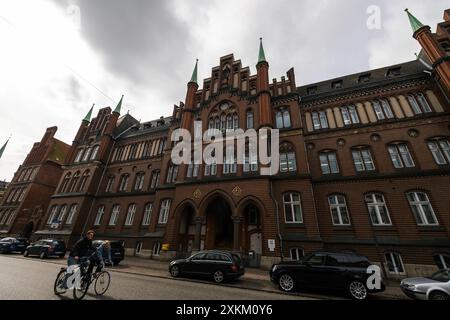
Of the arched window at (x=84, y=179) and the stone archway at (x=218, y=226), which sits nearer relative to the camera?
the stone archway at (x=218, y=226)

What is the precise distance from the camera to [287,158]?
17.8 meters

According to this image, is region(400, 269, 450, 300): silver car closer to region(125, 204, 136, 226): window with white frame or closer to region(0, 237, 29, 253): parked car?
region(125, 204, 136, 226): window with white frame

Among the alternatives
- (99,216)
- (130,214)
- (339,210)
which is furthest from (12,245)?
(339,210)

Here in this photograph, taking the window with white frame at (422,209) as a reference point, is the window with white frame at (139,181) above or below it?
above

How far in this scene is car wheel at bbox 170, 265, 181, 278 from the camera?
11125mm

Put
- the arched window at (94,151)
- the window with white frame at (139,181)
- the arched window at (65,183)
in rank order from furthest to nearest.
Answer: the arched window at (94,151), the arched window at (65,183), the window with white frame at (139,181)

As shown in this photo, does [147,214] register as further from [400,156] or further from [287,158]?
[400,156]

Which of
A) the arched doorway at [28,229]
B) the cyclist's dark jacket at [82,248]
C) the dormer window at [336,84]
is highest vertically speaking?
the dormer window at [336,84]

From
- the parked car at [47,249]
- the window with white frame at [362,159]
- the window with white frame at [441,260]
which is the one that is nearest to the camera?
the window with white frame at [441,260]

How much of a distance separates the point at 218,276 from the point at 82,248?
6429 mm

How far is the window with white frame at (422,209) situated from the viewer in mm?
13341

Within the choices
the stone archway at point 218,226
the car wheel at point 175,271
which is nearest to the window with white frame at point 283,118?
the stone archway at point 218,226

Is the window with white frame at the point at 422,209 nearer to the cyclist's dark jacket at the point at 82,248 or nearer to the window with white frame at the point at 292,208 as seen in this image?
the window with white frame at the point at 292,208

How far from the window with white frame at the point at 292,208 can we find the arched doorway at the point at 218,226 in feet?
20.3
